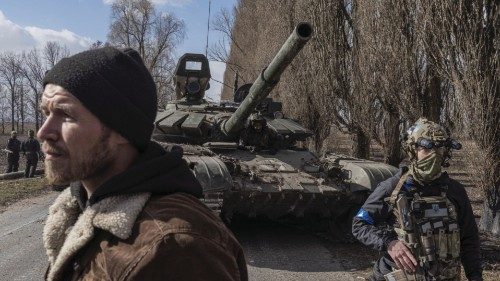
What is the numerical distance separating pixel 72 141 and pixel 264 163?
20.5 ft

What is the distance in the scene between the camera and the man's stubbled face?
137 centimetres

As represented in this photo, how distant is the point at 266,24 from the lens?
22734mm

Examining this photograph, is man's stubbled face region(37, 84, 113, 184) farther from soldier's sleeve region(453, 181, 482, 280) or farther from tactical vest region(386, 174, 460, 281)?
soldier's sleeve region(453, 181, 482, 280)

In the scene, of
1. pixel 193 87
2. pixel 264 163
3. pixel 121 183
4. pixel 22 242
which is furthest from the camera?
pixel 193 87

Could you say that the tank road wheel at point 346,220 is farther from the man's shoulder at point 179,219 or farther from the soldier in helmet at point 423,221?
the man's shoulder at point 179,219

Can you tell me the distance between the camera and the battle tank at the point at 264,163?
6.54 metres

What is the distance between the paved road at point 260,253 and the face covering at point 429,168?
9.81ft

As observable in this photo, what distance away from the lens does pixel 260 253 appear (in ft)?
22.5

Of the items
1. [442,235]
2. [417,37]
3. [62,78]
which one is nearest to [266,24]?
[417,37]

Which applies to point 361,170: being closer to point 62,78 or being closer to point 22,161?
point 62,78

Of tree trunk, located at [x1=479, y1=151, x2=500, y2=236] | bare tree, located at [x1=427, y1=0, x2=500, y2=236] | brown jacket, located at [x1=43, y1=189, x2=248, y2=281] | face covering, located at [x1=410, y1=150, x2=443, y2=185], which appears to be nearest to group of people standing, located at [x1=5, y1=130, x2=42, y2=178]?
bare tree, located at [x1=427, y1=0, x2=500, y2=236]

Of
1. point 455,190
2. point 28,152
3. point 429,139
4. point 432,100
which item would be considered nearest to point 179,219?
point 429,139

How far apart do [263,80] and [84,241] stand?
5.95m

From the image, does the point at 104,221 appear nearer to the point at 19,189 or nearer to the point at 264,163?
the point at 264,163
